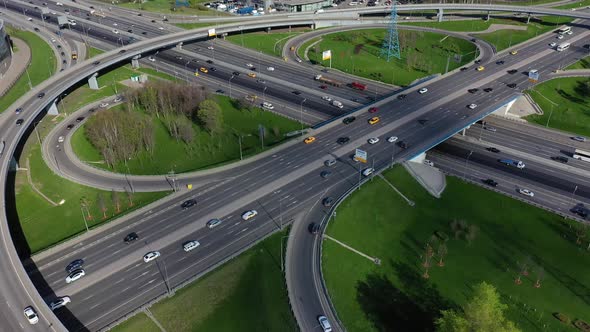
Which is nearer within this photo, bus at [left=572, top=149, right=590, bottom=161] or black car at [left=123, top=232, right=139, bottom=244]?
black car at [left=123, top=232, right=139, bottom=244]

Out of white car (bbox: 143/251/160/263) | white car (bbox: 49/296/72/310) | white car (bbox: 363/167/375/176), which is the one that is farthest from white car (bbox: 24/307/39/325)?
white car (bbox: 363/167/375/176)

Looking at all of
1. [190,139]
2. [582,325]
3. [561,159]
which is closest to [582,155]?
[561,159]

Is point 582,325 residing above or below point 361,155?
below

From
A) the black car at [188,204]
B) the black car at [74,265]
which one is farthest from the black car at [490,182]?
the black car at [74,265]

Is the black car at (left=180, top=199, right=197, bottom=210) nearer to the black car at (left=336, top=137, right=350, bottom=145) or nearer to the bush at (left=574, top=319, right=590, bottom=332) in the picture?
the black car at (left=336, top=137, right=350, bottom=145)

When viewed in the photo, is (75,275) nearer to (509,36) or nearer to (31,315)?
(31,315)

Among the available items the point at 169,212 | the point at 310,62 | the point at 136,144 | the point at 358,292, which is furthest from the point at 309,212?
the point at 310,62
